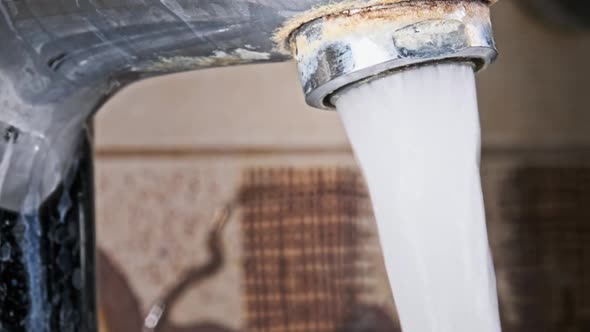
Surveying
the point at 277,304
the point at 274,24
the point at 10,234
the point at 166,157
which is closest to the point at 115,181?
the point at 166,157

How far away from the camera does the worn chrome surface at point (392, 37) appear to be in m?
0.21

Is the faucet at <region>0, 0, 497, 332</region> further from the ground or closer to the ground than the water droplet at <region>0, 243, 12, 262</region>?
further from the ground

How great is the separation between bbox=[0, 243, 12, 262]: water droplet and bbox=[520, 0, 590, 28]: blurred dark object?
53cm

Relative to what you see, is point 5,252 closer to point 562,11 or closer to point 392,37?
point 392,37

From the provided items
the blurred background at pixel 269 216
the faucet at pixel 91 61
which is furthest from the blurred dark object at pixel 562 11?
the faucet at pixel 91 61

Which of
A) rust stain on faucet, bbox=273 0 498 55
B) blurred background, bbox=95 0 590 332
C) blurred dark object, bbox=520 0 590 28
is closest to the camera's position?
rust stain on faucet, bbox=273 0 498 55

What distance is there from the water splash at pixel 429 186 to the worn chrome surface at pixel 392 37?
0.04 feet

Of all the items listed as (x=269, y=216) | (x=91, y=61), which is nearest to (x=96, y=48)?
(x=91, y=61)

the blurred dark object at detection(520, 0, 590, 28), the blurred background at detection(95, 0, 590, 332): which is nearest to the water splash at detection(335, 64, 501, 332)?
the blurred background at detection(95, 0, 590, 332)

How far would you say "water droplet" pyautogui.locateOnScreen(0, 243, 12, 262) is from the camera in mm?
291

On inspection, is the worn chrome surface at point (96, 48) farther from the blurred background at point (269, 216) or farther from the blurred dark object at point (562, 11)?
the blurred dark object at point (562, 11)

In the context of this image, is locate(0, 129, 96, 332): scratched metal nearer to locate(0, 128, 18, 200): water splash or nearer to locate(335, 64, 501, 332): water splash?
locate(0, 128, 18, 200): water splash

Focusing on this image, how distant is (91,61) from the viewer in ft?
0.84

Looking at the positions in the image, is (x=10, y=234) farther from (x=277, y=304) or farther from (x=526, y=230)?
(x=526, y=230)
